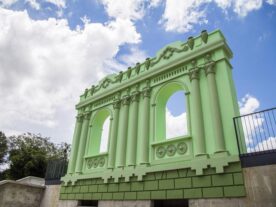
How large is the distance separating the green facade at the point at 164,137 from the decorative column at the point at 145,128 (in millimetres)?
44

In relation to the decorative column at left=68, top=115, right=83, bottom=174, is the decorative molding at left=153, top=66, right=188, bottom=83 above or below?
above

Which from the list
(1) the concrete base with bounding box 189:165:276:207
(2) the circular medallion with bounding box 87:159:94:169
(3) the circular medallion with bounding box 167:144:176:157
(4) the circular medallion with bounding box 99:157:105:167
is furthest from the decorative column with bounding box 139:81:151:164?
(2) the circular medallion with bounding box 87:159:94:169

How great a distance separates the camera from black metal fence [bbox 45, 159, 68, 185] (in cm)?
1354

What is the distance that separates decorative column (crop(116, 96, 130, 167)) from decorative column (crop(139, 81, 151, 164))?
111 cm

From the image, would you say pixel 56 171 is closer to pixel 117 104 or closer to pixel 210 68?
pixel 117 104

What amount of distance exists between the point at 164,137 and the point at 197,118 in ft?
7.65

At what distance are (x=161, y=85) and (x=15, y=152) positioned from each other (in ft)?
94.0

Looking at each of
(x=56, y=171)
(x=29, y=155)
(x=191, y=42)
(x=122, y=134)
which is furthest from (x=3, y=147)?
(x=191, y=42)

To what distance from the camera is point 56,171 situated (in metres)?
14.0

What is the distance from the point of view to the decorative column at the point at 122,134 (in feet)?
33.2

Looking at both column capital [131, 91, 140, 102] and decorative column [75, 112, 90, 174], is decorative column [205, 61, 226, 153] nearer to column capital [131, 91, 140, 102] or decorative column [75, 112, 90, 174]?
column capital [131, 91, 140, 102]

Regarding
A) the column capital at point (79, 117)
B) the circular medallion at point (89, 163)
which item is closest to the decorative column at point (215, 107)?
the circular medallion at point (89, 163)

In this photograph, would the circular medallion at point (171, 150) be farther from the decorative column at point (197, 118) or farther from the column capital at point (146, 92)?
the column capital at point (146, 92)

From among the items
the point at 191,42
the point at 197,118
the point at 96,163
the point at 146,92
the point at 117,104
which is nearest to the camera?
the point at 197,118
